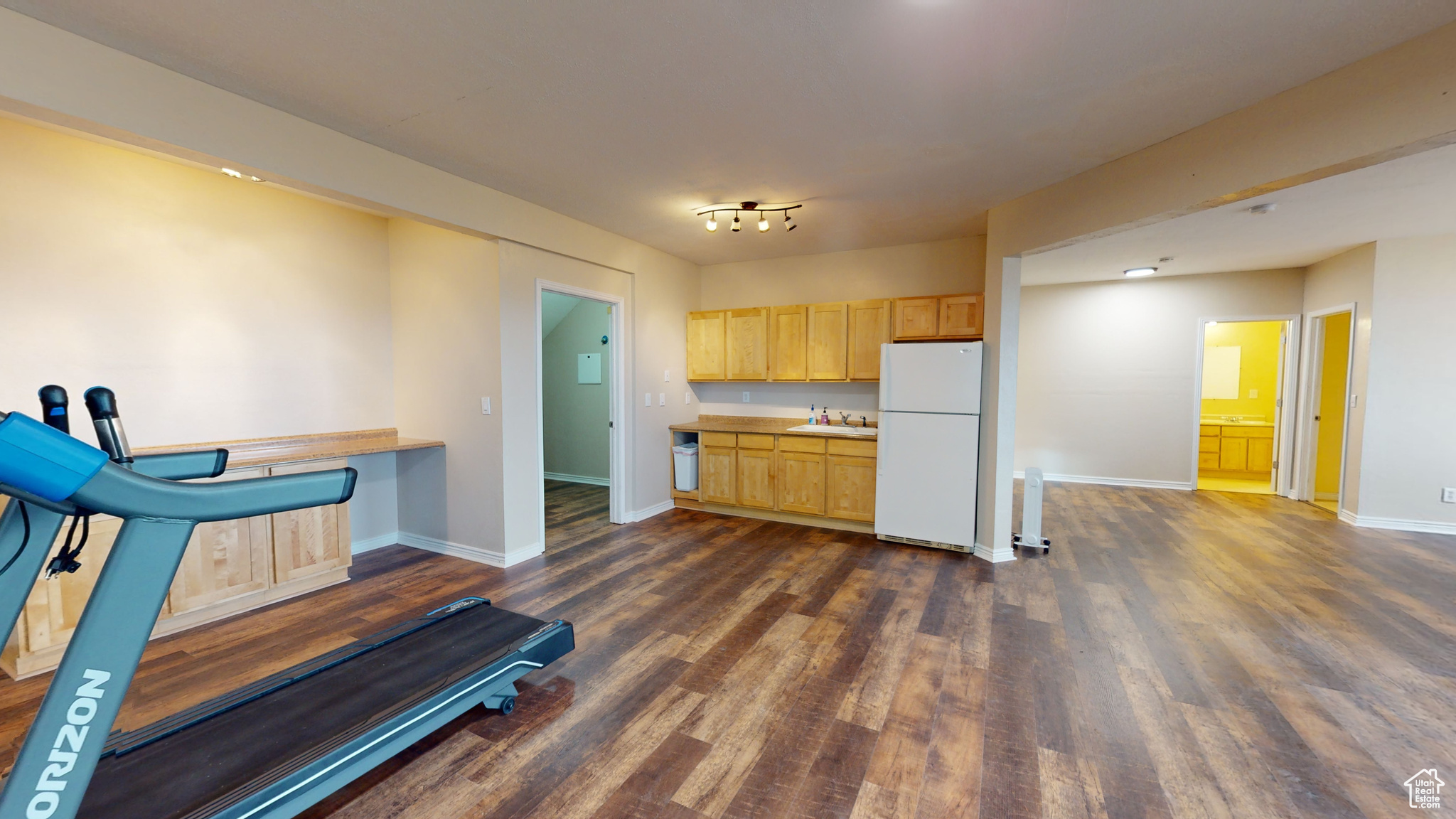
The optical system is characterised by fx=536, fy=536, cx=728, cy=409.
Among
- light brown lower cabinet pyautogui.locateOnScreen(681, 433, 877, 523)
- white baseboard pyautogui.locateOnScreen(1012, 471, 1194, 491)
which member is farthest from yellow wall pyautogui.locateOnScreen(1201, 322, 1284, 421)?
light brown lower cabinet pyautogui.locateOnScreen(681, 433, 877, 523)

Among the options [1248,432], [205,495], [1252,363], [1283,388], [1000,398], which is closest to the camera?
[205,495]

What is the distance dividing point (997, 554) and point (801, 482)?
5.62 ft

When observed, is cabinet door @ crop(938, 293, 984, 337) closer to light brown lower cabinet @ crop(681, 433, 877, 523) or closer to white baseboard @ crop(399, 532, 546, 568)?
light brown lower cabinet @ crop(681, 433, 877, 523)

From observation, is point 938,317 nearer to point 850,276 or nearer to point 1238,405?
point 850,276

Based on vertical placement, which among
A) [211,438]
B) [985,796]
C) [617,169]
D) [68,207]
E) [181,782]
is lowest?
[985,796]

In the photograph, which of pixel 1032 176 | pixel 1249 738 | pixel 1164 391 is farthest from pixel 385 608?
pixel 1164 391

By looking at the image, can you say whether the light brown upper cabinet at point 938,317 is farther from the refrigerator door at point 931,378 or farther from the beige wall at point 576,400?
the beige wall at point 576,400

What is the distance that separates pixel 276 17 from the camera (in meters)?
1.93

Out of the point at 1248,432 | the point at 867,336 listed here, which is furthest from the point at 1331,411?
the point at 867,336

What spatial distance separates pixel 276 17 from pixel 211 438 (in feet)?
9.09

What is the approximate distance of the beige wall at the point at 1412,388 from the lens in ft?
15.3

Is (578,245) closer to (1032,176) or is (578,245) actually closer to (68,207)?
(68,207)

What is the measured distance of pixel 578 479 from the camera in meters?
7.06

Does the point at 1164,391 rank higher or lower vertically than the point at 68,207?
lower
